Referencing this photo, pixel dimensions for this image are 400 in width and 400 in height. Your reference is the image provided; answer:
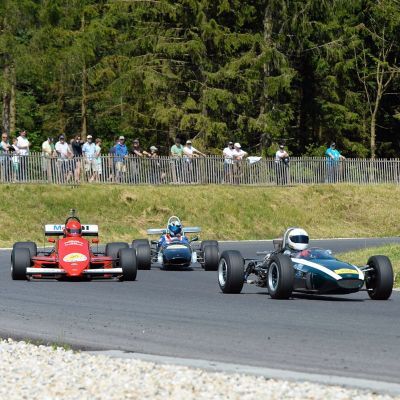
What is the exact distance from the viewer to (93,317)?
1630cm

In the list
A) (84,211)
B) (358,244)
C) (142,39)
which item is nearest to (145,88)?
(142,39)

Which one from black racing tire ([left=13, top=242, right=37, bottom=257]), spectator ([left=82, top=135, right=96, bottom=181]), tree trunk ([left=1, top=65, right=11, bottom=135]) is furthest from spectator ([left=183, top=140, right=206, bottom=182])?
black racing tire ([left=13, top=242, right=37, bottom=257])

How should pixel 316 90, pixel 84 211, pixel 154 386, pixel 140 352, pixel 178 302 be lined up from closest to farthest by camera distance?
pixel 154 386, pixel 140 352, pixel 178 302, pixel 84 211, pixel 316 90

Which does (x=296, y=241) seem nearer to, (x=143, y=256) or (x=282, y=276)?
(x=282, y=276)

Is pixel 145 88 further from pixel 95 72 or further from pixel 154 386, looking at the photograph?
pixel 154 386

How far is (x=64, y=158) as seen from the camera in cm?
4075

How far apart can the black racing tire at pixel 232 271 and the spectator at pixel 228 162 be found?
77.7 feet

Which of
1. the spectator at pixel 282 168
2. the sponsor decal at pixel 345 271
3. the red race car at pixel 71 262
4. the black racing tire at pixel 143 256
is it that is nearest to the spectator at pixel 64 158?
the spectator at pixel 282 168

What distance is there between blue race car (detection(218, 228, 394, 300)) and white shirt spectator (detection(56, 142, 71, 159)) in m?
21.0

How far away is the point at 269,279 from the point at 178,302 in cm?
161

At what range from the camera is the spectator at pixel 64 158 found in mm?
40688

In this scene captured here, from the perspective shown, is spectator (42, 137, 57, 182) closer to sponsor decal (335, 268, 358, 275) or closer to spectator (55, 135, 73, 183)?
spectator (55, 135, 73, 183)

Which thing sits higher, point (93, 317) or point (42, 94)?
point (42, 94)

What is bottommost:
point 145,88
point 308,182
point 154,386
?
point 154,386
